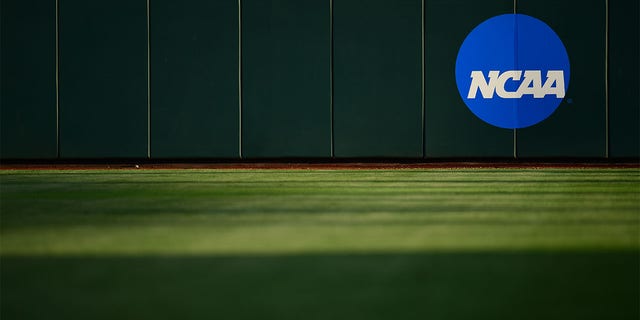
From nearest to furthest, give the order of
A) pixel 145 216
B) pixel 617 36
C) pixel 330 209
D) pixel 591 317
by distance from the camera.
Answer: pixel 591 317, pixel 145 216, pixel 330 209, pixel 617 36

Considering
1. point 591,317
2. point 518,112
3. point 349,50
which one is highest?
point 349,50

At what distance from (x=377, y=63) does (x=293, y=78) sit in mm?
1427

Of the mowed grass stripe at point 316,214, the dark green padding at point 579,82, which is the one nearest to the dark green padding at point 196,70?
the mowed grass stripe at point 316,214

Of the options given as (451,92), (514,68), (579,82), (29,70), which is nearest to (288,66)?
(451,92)

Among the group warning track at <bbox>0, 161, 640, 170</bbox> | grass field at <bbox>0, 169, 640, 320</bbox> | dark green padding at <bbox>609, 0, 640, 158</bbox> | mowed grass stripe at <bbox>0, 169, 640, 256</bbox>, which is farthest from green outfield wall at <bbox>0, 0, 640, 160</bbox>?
grass field at <bbox>0, 169, 640, 320</bbox>

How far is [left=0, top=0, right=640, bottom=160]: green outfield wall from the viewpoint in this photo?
42.0 feet

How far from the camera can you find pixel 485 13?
42.0 feet

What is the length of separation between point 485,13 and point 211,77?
4.69 meters

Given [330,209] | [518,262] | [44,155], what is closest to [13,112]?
[44,155]

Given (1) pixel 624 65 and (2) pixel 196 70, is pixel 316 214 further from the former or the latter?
(1) pixel 624 65

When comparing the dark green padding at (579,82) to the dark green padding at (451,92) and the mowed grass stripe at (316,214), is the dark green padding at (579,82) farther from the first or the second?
the mowed grass stripe at (316,214)

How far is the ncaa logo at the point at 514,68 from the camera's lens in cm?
1275

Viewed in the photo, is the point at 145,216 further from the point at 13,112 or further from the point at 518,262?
the point at 13,112

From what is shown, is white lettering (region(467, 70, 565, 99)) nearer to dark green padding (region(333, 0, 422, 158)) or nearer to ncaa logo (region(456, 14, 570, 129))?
ncaa logo (region(456, 14, 570, 129))
